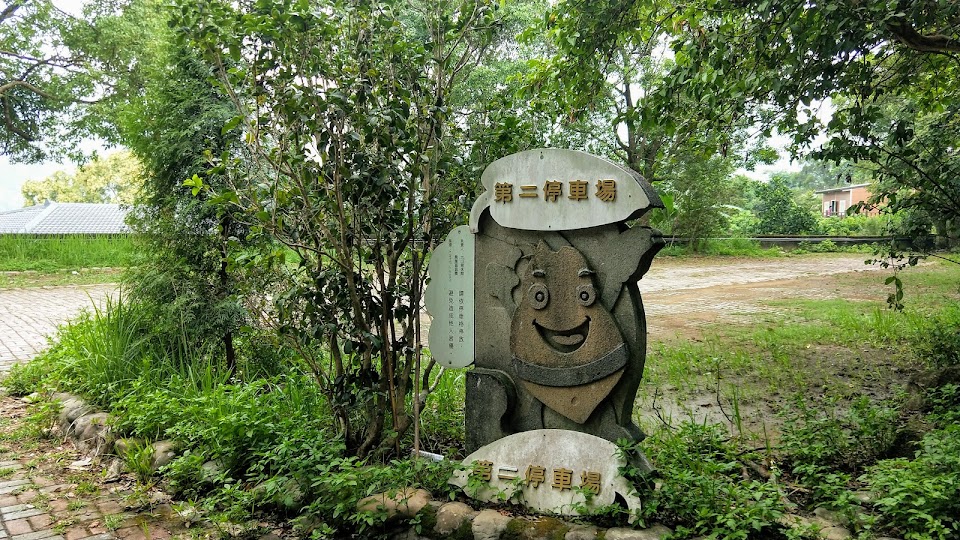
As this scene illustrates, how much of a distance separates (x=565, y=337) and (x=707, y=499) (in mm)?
980

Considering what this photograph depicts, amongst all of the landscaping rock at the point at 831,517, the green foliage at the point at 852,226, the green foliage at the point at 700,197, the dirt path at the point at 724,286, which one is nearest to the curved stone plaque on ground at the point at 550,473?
the landscaping rock at the point at 831,517

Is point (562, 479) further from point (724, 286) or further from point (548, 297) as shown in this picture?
point (724, 286)

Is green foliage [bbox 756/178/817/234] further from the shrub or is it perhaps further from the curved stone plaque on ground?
the curved stone plaque on ground

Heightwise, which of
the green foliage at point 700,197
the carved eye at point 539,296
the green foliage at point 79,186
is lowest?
the carved eye at point 539,296

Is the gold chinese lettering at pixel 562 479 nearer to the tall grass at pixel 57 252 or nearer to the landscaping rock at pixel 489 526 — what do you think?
the landscaping rock at pixel 489 526

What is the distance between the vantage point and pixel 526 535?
3.09 metres

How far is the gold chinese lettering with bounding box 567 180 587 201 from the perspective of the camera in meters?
3.30

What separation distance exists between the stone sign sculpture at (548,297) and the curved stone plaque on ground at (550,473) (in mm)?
73

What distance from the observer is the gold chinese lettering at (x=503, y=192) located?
3529mm

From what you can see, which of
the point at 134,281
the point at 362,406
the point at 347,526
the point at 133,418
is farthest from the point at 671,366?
the point at 134,281

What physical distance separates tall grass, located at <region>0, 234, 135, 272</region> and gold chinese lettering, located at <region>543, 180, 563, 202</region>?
1546 centimetres

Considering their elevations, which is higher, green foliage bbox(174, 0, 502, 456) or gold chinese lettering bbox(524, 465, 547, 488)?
green foliage bbox(174, 0, 502, 456)

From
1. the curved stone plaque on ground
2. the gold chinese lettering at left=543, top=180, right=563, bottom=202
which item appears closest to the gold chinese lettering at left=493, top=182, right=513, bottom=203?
the gold chinese lettering at left=543, top=180, right=563, bottom=202

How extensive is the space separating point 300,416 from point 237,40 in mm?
2237
